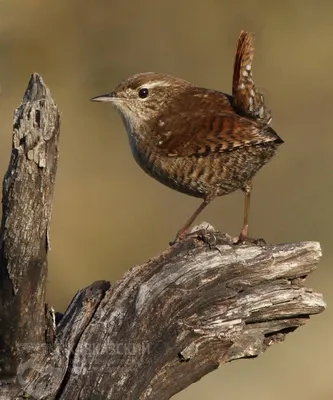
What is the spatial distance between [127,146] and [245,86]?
19.2 ft

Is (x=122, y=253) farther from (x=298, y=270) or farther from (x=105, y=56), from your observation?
(x=298, y=270)

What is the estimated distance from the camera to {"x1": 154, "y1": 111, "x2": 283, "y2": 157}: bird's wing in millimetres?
5488

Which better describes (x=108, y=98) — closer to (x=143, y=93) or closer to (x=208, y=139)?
(x=143, y=93)

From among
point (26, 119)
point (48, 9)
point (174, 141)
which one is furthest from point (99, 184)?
point (26, 119)

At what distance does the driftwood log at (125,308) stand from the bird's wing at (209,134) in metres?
0.65

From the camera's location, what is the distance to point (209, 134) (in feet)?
18.2

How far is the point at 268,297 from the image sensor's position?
4785mm

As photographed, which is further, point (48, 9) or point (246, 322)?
point (48, 9)

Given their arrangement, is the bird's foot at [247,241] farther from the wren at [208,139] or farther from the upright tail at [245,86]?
the upright tail at [245,86]

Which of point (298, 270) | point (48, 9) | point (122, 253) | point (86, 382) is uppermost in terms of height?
point (48, 9)

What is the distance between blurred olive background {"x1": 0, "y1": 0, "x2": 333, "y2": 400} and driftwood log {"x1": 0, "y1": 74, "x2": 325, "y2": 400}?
3307 mm

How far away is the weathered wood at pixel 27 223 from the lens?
4141 millimetres

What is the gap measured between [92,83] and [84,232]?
A: 2728mm

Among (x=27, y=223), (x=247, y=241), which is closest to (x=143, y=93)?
(x=247, y=241)
